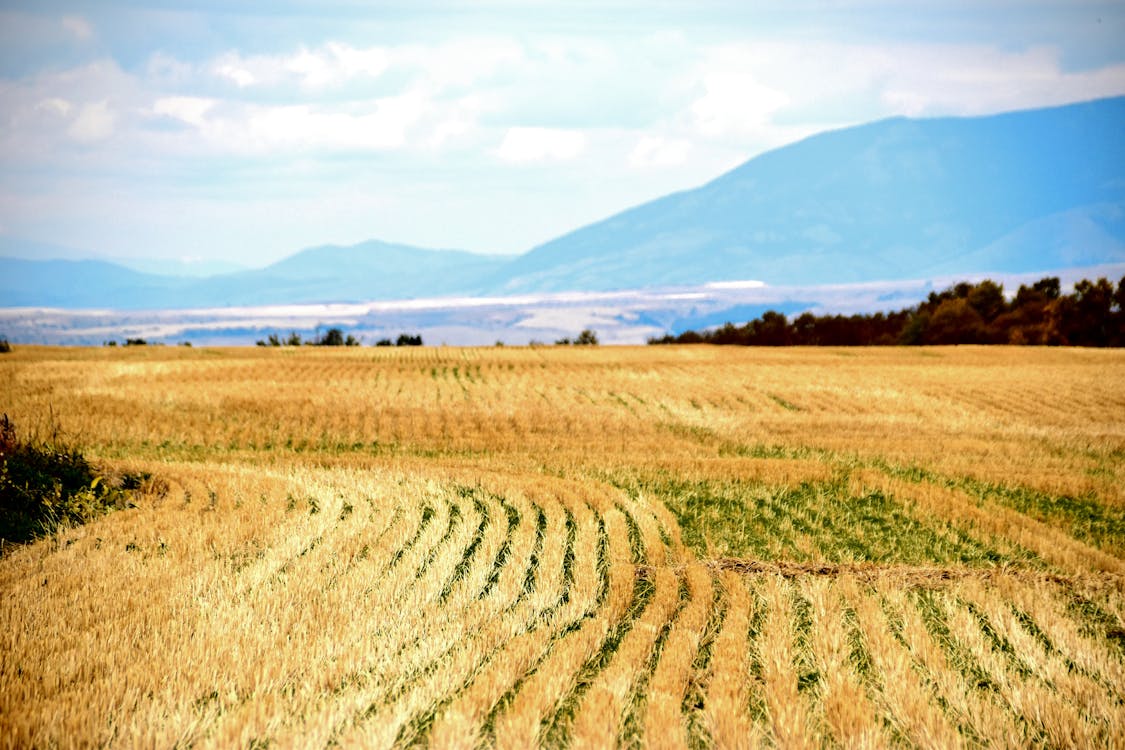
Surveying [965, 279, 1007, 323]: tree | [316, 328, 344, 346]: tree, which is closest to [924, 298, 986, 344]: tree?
[965, 279, 1007, 323]: tree

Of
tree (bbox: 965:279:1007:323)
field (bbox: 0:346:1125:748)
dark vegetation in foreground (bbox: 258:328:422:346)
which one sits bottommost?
field (bbox: 0:346:1125:748)

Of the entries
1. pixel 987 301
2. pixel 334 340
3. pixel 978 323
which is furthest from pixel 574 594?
pixel 987 301

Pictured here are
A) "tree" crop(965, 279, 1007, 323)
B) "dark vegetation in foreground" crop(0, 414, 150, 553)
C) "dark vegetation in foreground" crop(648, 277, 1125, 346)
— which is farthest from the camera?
"tree" crop(965, 279, 1007, 323)

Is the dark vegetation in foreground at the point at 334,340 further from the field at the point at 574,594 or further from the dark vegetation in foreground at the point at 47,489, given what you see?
the dark vegetation in foreground at the point at 47,489

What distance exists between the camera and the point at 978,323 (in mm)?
107812

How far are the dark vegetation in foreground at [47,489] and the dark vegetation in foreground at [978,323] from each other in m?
92.3

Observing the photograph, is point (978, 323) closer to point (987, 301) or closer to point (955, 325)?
point (955, 325)

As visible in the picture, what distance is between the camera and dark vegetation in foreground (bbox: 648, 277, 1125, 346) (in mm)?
95375

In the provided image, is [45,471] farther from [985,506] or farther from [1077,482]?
[1077,482]

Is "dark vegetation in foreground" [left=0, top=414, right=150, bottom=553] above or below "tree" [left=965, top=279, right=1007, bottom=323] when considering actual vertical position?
below

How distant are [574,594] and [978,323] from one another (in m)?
108

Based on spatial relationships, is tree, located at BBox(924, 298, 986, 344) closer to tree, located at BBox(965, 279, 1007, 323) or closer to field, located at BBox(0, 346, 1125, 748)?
tree, located at BBox(965, 279, 1007, 323)

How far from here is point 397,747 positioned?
25.8 ft

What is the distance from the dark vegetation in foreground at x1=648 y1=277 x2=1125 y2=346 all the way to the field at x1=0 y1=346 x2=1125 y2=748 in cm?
7569
